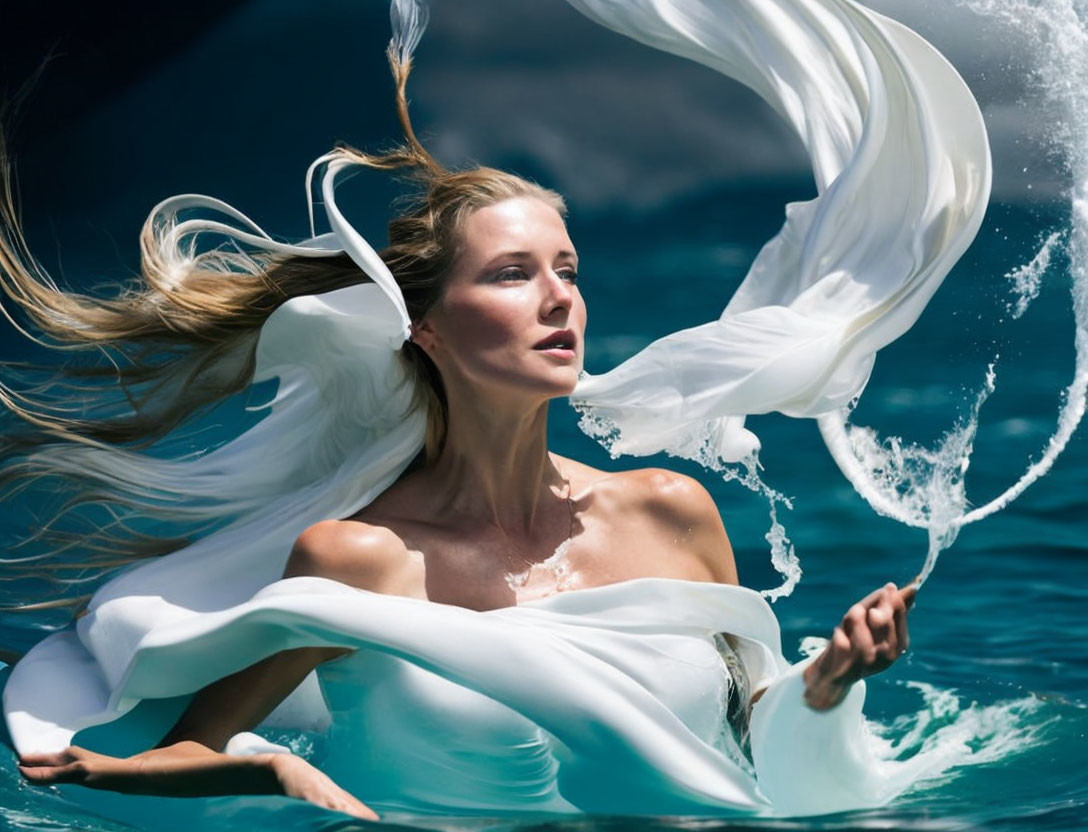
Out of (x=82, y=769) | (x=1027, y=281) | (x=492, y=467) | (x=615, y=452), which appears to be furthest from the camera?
(x=1027, y=281)

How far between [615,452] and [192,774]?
95cm

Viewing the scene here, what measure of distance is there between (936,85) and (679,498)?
31.0 inches

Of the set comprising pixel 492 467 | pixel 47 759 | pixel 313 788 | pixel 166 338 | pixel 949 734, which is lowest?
pixel 949 734

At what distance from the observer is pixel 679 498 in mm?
2912

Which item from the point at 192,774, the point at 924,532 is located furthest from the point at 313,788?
the point at 924,532

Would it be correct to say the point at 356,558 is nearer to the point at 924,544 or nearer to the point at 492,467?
the point at 492,467

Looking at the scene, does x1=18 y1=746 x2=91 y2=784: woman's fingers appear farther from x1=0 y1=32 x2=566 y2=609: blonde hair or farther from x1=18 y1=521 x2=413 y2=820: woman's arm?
x1=0 y1=32 x2=566 y2=609: blonde hair

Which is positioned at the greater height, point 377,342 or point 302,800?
point 377,342

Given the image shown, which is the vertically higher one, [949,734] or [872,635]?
[872,635]

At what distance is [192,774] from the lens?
246 cm

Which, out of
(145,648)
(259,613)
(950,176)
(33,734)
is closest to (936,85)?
(950,176)

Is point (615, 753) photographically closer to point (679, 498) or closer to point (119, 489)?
point (679, 498)

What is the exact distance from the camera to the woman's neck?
279cm

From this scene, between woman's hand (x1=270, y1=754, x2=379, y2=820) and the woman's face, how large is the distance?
0.69 metres
